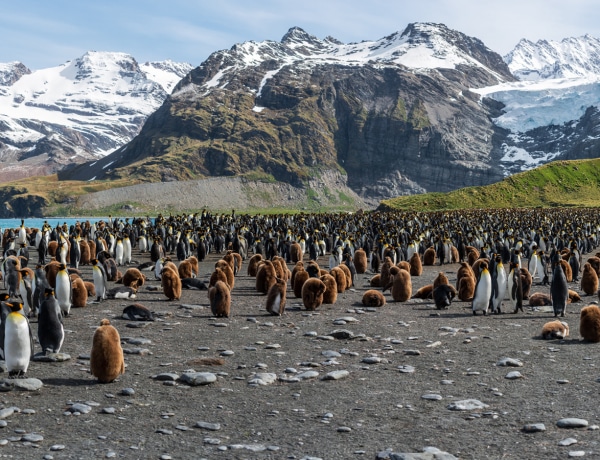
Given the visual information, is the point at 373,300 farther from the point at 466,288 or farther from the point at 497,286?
the point at 497,286

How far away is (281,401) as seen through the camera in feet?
26.7

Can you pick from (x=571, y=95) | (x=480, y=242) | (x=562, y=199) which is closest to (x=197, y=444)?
(x=480, y=242)

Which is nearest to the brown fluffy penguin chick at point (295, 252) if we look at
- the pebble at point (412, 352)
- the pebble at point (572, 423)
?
the pebble at point (412, 352)

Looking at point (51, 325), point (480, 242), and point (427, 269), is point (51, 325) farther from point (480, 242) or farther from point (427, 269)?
point (480, 242)

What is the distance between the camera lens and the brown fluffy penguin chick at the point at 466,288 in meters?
16.8

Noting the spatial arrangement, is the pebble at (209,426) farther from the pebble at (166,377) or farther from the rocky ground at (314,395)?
the pebble at (166,377)

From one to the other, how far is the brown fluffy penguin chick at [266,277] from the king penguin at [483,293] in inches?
236

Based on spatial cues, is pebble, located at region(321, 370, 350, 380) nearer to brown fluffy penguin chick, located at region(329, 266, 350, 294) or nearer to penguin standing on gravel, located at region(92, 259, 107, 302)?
penguin standing on gravel, located at region(92, 259, 107, 302)

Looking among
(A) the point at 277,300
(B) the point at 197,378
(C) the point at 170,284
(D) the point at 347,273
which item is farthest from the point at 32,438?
(D) the point at 347,273

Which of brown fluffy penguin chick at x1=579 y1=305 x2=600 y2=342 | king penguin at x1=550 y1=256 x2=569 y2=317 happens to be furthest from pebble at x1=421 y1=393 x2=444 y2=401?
Answer: king penguin at x1=550 y1=256 x2=569 y2=317

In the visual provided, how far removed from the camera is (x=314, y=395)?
838cm

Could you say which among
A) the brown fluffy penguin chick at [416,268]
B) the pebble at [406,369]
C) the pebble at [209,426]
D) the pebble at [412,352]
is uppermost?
the brown fluffy penguin chick at [416,268]

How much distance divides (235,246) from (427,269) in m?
10.1

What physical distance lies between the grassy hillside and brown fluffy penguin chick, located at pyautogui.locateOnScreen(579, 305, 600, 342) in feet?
259
